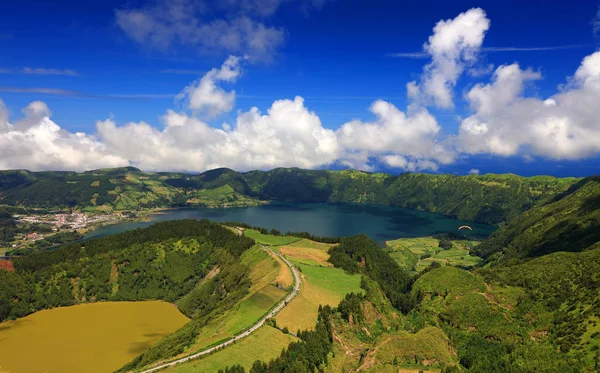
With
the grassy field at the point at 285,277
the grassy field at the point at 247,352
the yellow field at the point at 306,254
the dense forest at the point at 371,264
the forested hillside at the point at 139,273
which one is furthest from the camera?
the yellow field at the point at 306,254

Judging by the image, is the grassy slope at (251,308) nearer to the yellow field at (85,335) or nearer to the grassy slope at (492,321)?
the yellow field at (85,335)

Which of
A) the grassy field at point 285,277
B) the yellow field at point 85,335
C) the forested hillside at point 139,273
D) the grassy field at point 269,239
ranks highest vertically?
the grassy field at point 269,239

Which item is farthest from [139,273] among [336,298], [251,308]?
[336,298]

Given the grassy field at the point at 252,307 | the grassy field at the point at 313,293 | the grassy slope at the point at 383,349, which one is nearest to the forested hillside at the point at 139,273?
the grassy field at the point at 252,307

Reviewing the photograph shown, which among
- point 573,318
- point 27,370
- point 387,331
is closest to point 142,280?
point 27,370

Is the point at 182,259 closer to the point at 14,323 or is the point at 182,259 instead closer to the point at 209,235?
the point at 209,235
